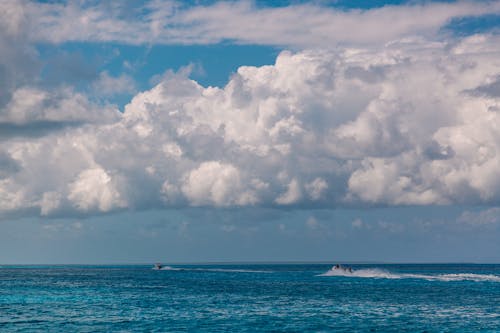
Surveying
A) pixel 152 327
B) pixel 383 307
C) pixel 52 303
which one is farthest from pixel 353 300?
pixel 52 303

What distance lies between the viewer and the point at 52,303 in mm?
84875

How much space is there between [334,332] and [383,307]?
78.0ft

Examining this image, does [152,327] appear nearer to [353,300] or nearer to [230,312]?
[230,312]

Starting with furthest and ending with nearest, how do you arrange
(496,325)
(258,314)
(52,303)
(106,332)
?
(52,303) → (258,314) → (496,325) → (106,332)

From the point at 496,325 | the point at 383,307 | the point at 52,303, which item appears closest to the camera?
the point at 496,325

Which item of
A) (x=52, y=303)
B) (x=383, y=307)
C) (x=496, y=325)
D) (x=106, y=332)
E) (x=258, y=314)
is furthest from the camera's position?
(x=52, y=303)

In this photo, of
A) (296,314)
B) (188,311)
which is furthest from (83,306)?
(296,314)

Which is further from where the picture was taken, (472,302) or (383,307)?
(472,302)

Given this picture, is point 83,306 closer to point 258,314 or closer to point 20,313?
point 20,313

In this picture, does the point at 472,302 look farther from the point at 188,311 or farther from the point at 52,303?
the point at 52,303

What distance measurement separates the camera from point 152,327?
6019 centimetres

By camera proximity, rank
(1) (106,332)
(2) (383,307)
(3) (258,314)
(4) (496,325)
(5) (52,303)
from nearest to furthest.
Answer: (1) (106,332) < (4) (496,325) < (3) (258,314) < (2) (383,307) < (5) (52,303)

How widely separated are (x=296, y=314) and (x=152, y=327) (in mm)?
18855

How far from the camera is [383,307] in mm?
78750
